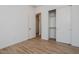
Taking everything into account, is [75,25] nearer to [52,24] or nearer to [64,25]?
[64,25]

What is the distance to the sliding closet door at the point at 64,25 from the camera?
13.0ft

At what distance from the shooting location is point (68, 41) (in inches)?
154

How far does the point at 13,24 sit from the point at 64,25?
2.12 metres

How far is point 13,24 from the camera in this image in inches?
131

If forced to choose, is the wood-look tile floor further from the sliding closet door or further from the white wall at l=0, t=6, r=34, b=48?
the sliding closet door

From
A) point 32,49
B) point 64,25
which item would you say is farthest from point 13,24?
point 64,25

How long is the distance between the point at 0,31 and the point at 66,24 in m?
2.58

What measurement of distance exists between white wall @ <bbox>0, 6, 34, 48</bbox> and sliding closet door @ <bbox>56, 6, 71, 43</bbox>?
Result: 1734 mm

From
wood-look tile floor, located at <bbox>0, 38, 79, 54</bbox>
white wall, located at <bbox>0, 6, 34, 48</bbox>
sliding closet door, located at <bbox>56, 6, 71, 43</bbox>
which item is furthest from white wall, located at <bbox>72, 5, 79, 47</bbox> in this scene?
white wall, located at <bbox>0, 6, 34, 48</bbox>

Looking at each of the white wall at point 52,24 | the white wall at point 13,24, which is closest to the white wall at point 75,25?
the white wall at point 52,24

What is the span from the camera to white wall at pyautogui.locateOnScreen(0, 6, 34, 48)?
3008mm

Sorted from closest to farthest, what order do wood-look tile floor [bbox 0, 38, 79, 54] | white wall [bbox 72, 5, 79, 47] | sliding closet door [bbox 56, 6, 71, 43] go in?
wood-look tile floor [bbox 0, 38, 79, 54], white wall [bbox 72, 5, 79, 47], sliding closet door [bbox 56, 6, 71, 43]

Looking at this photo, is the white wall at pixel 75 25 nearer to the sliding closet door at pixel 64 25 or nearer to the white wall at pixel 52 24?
the sliding closet door at pixel 64 25
